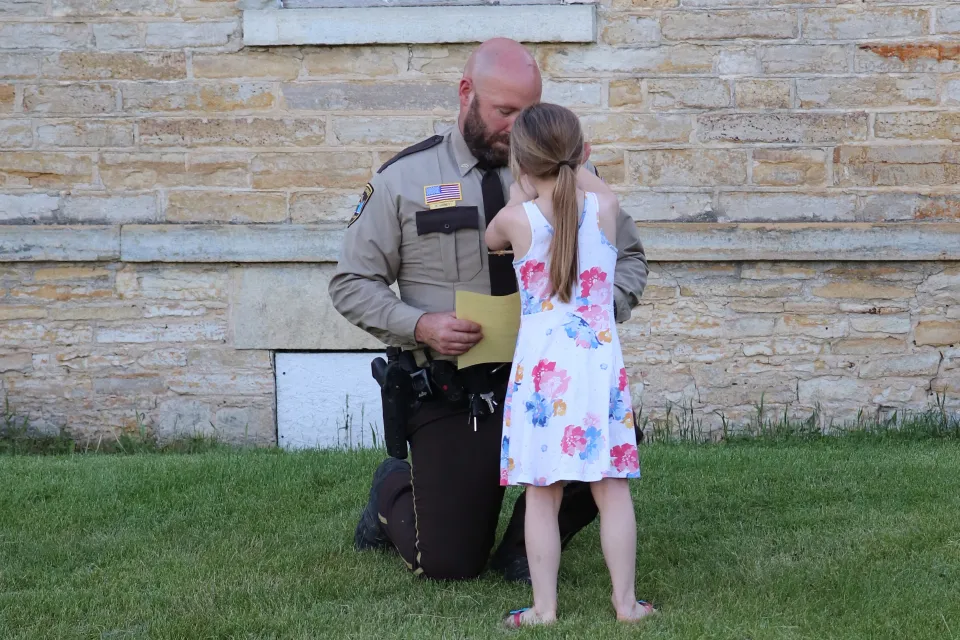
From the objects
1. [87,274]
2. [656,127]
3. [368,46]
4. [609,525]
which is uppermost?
[368,46]

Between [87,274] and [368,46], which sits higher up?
[368,46]

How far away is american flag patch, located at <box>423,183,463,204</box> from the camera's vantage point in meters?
3.79

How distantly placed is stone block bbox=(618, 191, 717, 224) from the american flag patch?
254cm

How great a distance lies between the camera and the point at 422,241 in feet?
12.6

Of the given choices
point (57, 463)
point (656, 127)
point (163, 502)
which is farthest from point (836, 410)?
point (57, 463)

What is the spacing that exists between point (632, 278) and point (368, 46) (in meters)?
2.98

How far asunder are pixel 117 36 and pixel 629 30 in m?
2.80

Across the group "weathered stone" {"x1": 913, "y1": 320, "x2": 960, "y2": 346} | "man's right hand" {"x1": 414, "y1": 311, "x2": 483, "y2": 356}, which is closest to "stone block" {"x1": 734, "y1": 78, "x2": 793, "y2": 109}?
"weathered stone" {"x1": 913, "y1": 320, "x2": 960, "y2": 346}

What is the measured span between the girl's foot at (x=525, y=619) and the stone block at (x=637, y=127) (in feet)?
11.5

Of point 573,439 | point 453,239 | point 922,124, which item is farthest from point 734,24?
point 573,439

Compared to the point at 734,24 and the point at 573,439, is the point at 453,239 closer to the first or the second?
the point at 573,439

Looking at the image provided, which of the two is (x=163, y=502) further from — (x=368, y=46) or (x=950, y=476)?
(x=950, y=476)

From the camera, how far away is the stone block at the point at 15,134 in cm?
629

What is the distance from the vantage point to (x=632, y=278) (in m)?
3.77
